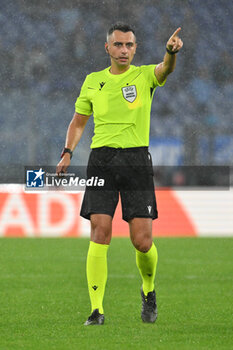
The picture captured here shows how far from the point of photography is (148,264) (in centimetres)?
444

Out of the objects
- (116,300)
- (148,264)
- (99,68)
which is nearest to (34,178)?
(116,300)

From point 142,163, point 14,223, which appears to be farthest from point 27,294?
point 14,223

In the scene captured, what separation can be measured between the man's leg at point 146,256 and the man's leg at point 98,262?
0.17m

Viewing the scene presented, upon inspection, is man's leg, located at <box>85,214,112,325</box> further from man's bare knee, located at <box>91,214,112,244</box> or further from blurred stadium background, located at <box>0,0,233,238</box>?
blurred stadium background, located at <box>0,0,233,238</box>

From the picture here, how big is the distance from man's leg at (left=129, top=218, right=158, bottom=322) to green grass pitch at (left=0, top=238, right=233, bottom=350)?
9cm

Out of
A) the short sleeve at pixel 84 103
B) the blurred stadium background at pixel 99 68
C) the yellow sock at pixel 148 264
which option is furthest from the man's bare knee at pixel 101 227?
the blurred stadium background at pixel 99 68

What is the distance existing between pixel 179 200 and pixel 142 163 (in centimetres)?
634

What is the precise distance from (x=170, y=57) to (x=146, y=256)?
1186 mm

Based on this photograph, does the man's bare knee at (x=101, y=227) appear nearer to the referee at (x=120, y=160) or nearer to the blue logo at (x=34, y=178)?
the referee at (x=120, y=160)

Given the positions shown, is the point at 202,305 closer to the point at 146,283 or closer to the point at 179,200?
the point at 146,283

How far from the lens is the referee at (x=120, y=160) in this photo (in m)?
4.23

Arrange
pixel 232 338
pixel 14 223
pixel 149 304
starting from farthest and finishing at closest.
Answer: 1. pixel 14 223
2. pixel 149 304
3. pixel 232 338

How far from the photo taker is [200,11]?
15.4 metres

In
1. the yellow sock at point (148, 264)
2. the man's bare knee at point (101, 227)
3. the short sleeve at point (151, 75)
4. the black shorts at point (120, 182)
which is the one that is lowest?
the yellow sock at point (148, 264)
